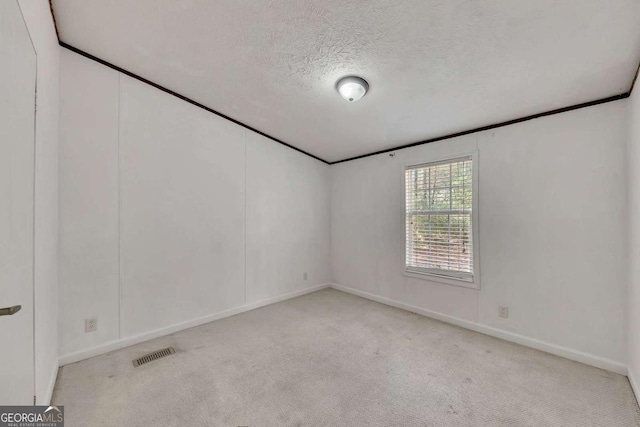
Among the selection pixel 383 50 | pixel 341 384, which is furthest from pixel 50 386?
pixel 383 50

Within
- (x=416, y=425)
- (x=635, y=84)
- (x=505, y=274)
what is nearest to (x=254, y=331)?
(x=416, y=425)

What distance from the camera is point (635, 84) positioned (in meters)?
1.97

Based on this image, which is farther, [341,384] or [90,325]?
[90,325]

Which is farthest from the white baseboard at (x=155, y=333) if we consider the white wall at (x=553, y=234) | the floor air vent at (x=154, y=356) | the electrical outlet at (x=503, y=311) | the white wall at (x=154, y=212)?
the electrical outlet at (x=503, y=311)

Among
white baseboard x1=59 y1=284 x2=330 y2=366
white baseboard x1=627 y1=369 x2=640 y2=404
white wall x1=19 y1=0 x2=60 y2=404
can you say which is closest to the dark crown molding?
white wall x1=19 y1=0 x2=60 y2=404

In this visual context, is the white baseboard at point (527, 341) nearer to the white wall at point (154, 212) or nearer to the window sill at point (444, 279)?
the window sill at point (444, 279)

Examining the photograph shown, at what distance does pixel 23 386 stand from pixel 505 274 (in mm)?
3719

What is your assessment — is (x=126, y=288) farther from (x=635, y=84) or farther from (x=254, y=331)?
(x=635, y=84)

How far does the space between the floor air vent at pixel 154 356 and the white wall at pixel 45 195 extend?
1.76 ft

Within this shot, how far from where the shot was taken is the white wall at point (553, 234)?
2.23 metres

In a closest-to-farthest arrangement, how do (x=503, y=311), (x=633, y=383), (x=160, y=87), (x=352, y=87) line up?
(x=633, y=383), (x=352, y=87), (x=503, y=311), (x=160, y=87)

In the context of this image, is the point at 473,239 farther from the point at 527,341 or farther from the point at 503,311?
the point at 527,341

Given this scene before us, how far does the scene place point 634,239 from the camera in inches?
78.4

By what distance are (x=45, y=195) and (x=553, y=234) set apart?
4186mm
